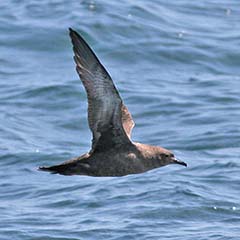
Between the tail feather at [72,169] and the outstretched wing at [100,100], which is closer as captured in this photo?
the outstretched wing at [100,100]

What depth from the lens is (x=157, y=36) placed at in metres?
22.2

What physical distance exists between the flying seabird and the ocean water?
2908 millimetres

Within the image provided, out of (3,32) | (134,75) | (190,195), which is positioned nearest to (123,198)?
(190,195)

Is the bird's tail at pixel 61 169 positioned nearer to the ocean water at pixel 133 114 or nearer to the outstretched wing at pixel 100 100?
the outstretched wing at pixel 100 100

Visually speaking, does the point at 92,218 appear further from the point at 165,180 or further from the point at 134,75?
the point at 134,75

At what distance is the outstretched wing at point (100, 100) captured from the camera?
11070mm

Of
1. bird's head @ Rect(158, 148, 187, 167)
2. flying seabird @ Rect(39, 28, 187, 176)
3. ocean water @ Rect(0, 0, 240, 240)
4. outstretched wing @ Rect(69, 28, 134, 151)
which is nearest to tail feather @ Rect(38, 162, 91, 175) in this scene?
flying seabird @ Rect(39, 28, 187, 176)

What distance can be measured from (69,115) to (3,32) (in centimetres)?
362

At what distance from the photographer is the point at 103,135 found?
1151cm

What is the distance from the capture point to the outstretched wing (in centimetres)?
1107

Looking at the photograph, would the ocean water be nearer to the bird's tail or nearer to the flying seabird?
the flying seabird

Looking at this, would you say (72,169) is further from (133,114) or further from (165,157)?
(133,114)

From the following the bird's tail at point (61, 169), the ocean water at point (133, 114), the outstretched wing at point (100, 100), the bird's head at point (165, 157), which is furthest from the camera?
the ocean water at point (133, 114)

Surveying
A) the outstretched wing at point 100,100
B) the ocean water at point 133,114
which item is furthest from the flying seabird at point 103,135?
the ocean water at point 133,114
